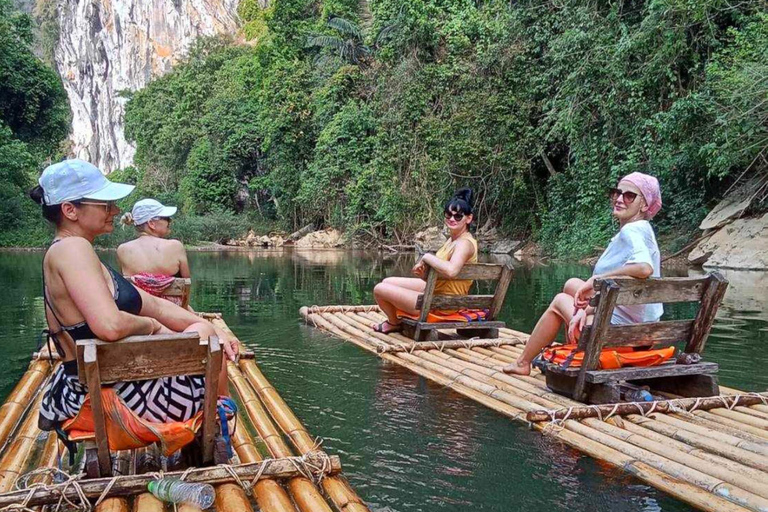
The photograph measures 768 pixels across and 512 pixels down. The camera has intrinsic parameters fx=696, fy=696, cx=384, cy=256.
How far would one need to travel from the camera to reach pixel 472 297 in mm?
6324

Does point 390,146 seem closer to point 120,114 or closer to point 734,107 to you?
point 734,107

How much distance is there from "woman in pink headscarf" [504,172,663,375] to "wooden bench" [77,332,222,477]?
2375mm

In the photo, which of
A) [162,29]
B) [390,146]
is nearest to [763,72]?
[390,146]

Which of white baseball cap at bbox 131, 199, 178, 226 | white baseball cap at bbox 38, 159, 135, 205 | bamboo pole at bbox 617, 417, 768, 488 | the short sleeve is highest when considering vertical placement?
white baseball cap at bbox 38, 159, 135, 205

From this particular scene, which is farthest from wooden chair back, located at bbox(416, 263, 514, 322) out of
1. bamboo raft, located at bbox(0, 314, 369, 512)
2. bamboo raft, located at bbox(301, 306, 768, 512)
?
bamboo raft, located at bbox(0, 314, 369, 512)

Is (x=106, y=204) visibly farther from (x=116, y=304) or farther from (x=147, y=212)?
(x=147, y=212)

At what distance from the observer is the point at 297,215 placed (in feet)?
107

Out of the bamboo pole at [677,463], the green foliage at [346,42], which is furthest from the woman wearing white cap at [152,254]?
the green foliage at [346,42]

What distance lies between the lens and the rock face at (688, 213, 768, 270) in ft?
49.1

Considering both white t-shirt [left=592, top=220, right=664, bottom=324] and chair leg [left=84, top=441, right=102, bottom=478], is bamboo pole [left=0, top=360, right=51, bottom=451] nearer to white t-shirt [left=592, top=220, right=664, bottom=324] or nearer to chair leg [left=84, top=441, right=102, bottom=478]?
chair leg [left=84, top=441, right=102, bottom=478]

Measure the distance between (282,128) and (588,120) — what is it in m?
15.3

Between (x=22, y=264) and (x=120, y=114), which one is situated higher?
(x=120, y=114)

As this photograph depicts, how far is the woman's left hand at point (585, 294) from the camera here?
13.5 feet

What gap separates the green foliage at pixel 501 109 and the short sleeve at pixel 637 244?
10.4 metres
